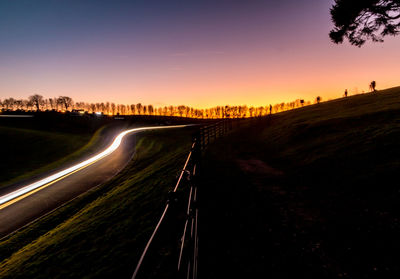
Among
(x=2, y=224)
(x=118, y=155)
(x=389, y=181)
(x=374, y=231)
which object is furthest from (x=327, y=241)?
(x=118, y=155)

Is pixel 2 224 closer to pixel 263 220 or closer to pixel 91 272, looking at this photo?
pixel 91 272

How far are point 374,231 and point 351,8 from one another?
1542cm

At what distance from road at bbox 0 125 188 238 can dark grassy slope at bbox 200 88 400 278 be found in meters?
9.08

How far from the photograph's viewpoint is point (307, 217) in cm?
537

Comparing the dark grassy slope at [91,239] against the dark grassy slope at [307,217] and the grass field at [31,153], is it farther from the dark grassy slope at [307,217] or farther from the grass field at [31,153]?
the grass field at [31,153]

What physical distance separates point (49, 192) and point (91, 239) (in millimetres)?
8531

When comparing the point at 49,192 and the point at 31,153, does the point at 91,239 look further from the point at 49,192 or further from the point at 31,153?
the point at 31,153

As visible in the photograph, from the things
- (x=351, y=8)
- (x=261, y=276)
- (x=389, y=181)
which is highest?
(x=351, y=8)

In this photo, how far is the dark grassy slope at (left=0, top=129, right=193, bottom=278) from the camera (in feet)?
17.2

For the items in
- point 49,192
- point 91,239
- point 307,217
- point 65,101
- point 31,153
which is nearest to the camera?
point 307,217

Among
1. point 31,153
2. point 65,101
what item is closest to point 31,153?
point 31,153

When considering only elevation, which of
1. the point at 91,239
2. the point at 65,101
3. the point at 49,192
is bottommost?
the point at 49,192

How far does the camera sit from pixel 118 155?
22203 millimetres

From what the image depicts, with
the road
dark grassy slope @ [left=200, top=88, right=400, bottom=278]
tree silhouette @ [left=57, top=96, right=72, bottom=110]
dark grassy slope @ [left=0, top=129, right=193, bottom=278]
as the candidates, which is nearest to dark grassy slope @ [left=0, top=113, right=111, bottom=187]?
the road
